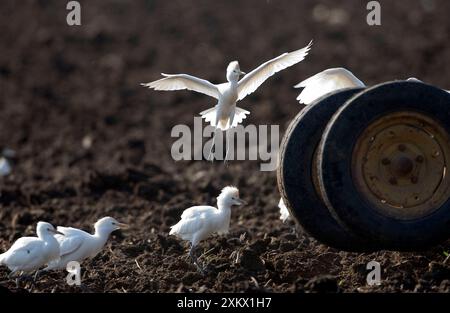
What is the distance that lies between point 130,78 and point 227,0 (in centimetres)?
883

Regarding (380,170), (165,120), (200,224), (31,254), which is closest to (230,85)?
(200,224)

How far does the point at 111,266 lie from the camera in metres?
10.0

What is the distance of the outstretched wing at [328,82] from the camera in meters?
10.9

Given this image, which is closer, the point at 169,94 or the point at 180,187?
the point at 180,187

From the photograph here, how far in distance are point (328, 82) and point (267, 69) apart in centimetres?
101

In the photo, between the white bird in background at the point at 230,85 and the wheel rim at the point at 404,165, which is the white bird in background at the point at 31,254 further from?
the wheel rim at the point at 404,165

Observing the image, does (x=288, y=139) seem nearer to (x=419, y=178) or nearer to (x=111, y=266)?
(x=419, y=178)

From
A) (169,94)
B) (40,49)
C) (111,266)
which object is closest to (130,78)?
(169,94)

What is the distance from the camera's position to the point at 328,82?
1110 centimetres

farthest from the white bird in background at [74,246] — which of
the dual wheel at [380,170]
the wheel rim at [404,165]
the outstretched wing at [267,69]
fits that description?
→ the outstretched wing at [267,69]

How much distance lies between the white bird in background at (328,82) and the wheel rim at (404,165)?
2.13 m

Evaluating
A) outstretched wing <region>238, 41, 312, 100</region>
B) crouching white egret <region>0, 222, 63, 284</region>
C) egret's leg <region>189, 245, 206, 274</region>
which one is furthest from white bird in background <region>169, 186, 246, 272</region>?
outstretched wing <region>238, 41, 312, 100</region>

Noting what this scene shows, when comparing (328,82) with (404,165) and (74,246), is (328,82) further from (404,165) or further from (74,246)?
→ (74,246)

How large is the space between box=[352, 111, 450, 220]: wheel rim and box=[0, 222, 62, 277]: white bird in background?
9.79ft
